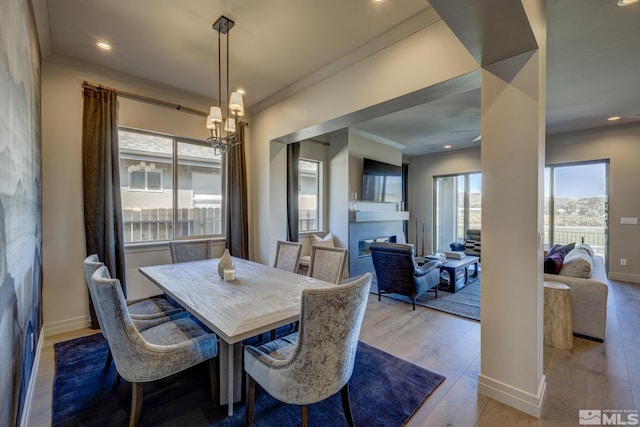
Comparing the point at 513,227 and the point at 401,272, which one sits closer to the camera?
the point at 513,227

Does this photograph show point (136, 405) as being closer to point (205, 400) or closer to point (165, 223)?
point (205, 400)

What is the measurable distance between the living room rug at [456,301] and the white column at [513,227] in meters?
1.54

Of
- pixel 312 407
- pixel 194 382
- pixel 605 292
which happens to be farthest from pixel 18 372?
pixel 605 292

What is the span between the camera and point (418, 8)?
230cm

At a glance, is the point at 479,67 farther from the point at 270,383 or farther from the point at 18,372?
the point at 18,372

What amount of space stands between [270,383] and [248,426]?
0.45m

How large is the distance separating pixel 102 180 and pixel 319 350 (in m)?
3.30

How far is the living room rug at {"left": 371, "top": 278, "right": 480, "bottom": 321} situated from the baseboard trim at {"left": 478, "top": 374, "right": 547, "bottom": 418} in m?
1.49

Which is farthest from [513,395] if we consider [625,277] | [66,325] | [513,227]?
[625,277]

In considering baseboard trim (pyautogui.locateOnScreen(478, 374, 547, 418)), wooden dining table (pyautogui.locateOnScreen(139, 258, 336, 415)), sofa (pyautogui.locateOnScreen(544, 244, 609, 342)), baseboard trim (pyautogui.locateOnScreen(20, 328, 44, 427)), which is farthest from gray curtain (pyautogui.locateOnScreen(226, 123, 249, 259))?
sofa (pyautogui.locateOnScreen(544, 244, 609, 342))

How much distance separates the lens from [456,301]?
395cm

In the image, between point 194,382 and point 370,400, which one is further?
point 194,382

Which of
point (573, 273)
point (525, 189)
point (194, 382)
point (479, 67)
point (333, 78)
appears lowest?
point (194, 382)

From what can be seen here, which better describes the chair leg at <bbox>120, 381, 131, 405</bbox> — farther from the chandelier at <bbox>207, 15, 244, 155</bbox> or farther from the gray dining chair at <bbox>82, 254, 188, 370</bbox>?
the chandelier at <bbox>207, 15, 244, 155</bbox>
